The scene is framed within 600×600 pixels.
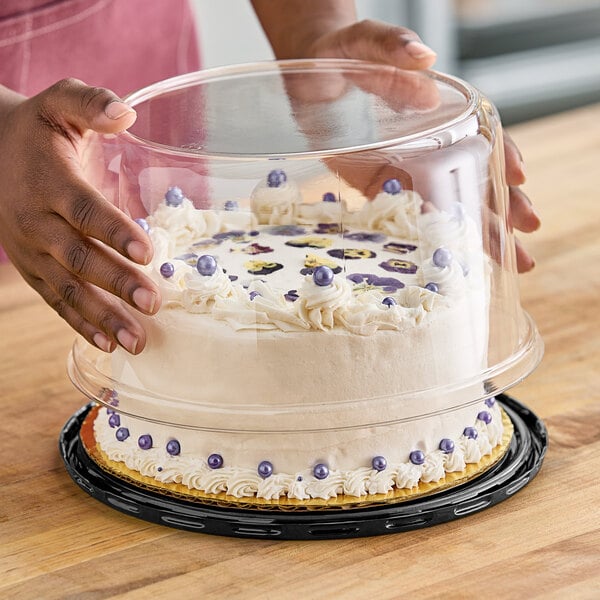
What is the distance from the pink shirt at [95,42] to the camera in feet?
5.41

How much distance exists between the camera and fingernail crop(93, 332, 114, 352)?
113 centimetres

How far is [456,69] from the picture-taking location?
3.61 metres

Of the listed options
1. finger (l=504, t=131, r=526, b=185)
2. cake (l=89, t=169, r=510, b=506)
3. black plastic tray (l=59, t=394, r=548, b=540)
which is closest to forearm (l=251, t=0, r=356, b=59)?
finger (l=504, t=131, r=526, b=185)

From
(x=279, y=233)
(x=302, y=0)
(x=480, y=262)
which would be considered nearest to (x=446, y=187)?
(x=480, y=262)

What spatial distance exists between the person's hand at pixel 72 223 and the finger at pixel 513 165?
0.45 m

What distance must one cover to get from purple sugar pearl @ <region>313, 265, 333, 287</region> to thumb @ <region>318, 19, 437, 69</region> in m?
0.38

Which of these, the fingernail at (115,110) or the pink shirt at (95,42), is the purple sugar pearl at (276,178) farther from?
the pink shirt at (95,42)

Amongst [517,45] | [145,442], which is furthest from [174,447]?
[517,45]

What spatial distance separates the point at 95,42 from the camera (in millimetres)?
1738

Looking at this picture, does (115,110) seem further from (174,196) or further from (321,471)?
(321,471)

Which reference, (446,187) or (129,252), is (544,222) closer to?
(446,187)

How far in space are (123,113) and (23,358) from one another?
51cm

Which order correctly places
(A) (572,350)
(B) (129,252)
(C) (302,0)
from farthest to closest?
(C) (302,0) → (A) (572,350) → (B) (129,252)

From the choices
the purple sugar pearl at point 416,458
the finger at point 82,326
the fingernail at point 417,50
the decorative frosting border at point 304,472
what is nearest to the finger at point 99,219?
the finger at point 82,326
